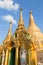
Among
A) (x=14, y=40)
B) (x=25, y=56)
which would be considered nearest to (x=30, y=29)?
(x=14, y=40)

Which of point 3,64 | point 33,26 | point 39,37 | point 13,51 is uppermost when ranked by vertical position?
point 33,26

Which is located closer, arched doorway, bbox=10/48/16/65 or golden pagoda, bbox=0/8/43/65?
golden pagoda, bbox=0/8/43/65

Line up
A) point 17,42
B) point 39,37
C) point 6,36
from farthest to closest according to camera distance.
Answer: point 6,36 → point 39,37 → point 17,42

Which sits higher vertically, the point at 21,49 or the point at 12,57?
the point at 21,49

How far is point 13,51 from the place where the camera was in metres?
28.4

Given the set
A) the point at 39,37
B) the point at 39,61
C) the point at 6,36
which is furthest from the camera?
the point at 6,36

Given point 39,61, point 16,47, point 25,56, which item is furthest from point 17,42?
point 39,61

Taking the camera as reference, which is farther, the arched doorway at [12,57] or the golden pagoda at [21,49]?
the arched doorway at [12,57]

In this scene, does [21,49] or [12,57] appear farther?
[12,57]

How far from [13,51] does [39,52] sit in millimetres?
5091

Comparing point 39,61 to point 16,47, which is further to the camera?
point 16,47

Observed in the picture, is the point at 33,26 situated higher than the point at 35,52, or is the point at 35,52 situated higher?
the point at 33,26

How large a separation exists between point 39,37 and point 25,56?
5589mm

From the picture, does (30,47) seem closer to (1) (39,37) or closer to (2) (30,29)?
(1) (39,37)
